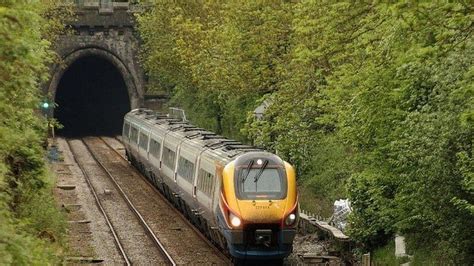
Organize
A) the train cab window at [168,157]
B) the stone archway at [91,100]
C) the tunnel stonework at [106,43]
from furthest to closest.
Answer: the stone archway at [91,100] < the tunnel stonework at [106,43] < the train cab window at [168,157]

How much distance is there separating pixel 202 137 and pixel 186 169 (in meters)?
1.13

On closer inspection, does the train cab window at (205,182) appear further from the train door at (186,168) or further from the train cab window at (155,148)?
the train cab window at (155,148)

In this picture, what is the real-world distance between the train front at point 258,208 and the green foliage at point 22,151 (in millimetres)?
3754

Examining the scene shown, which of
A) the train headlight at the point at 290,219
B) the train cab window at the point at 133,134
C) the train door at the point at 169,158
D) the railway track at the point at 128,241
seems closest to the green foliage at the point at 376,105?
the train headlight at the point at 290,219

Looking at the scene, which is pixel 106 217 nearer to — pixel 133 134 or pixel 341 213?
pixel 341 213

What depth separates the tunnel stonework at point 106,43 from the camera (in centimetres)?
6122

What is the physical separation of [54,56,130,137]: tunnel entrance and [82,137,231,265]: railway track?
18.1 metres

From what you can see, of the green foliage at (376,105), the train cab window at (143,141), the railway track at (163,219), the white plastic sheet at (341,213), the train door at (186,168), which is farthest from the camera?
the train cab window at (143,141)

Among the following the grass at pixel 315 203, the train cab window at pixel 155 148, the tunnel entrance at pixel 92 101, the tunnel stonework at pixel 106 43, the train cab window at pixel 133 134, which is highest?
the tunnel stonework at pixel 106 43

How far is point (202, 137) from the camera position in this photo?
30109 mm

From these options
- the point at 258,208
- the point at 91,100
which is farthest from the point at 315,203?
the point at 91,100

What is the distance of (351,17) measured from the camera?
794 inches

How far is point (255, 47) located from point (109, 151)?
23.3 m

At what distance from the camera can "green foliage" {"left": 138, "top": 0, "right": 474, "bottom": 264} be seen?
18.4 metres
